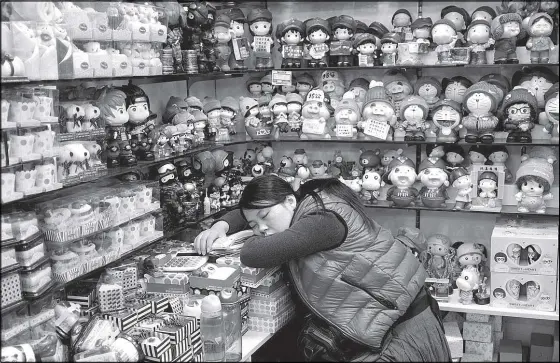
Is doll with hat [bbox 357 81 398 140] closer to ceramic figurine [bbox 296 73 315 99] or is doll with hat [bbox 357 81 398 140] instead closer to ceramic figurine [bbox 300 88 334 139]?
ceramic figurine [bbox 300 88 334 139]

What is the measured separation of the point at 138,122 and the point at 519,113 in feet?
7.30

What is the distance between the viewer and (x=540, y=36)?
3711mm

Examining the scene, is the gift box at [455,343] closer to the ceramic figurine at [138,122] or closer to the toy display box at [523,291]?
the toy display box at [523,291]

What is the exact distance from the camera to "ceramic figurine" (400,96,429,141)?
3916 mm

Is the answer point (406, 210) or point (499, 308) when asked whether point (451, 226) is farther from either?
point (499, 308)

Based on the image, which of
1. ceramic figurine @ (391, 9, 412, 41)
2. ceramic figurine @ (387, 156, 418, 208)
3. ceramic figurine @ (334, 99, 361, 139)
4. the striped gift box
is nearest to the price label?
ceramic figurine @ (334, 99, 361, 139)

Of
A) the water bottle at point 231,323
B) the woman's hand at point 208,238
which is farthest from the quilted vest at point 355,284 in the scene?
the woman's hand at point 208,238

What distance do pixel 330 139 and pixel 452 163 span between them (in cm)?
82

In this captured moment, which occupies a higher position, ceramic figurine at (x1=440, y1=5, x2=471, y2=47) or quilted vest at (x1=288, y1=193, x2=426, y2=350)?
ceramic figurine at (x1=440, y1=5, x2=471, y2=47)

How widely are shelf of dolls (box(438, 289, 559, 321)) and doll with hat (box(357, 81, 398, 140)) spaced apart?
3.72 ft

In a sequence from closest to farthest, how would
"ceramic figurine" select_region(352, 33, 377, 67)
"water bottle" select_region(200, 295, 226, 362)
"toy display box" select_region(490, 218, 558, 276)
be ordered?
1. "water bottle" select_region(200, 295, 226, 362)
2. "toy display box" select_region(490, 218, 558, 276)
3. "ceramic figurine" select_region(352, 33, 377, 67)

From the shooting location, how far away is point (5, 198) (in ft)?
7.40

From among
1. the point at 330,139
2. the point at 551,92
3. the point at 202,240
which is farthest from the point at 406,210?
the point at 202,240

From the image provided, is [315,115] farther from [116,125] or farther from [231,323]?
[231,323]
